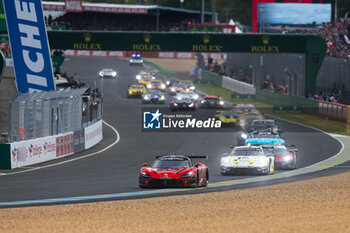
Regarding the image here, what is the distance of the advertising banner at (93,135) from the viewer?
3991cm

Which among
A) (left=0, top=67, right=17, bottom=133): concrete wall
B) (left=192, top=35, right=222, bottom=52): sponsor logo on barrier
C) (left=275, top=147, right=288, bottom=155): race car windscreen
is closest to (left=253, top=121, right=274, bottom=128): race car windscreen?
(left=275, top=147, right=288, bottom=155): race car windscreen

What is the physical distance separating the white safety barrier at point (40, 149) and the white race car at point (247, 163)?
314 inches

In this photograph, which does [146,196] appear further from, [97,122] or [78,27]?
[78,27]

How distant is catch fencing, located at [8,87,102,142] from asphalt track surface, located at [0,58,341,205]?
1532 mm

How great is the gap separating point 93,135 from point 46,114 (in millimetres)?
8940

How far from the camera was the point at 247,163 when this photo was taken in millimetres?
28094

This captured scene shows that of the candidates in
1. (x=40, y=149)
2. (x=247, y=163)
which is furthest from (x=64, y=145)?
(x=247, y=163)

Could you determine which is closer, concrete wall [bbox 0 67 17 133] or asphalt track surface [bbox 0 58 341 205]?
asphalt track surface [bbox 0 58 341 205]

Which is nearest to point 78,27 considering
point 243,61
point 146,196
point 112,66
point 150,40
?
point 112,66

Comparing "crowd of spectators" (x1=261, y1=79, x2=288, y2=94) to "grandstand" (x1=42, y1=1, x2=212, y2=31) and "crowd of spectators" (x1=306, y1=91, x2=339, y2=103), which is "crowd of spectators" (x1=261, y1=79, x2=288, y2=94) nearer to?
"crowd of spectators" (x1=306, y1=91, x2=339, y2=103)

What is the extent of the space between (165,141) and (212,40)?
46.5 feet

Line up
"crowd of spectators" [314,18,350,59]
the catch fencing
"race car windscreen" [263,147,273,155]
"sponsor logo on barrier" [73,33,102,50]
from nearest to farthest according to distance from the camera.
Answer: "race car windscreen" [263,147,273,155]
the catch fencing
"sponsor logo on barrier" [73,33,102,50]
"crowd of spectators" [314,18,350,59]

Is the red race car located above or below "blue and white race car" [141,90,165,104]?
above

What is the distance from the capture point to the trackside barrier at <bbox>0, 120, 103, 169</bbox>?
98.5 ft
